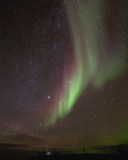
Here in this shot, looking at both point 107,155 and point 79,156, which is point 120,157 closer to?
point 107,155

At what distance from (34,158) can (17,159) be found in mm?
123181

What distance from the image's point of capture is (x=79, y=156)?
2573cm

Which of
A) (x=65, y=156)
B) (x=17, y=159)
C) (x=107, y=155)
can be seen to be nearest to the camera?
(x=107, y=155)

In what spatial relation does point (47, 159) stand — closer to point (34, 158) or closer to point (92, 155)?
point (34, 158)

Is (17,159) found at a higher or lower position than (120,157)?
higher

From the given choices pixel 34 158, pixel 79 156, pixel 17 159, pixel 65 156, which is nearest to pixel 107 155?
pixel 79 156

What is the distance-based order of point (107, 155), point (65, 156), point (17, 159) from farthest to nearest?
1. point (17, 159)
2. point (65, 156)
3. point (107, 155)

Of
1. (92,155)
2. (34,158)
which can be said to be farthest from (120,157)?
(34,158)

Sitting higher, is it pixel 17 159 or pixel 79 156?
pixel 17 159

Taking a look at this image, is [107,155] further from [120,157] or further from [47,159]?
[47,159]

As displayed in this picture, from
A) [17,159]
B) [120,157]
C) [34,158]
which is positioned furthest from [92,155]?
[17,159]

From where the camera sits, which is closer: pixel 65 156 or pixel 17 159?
pixel 65 156

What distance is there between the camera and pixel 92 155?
25.4 m

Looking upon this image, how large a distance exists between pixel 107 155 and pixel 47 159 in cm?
844
